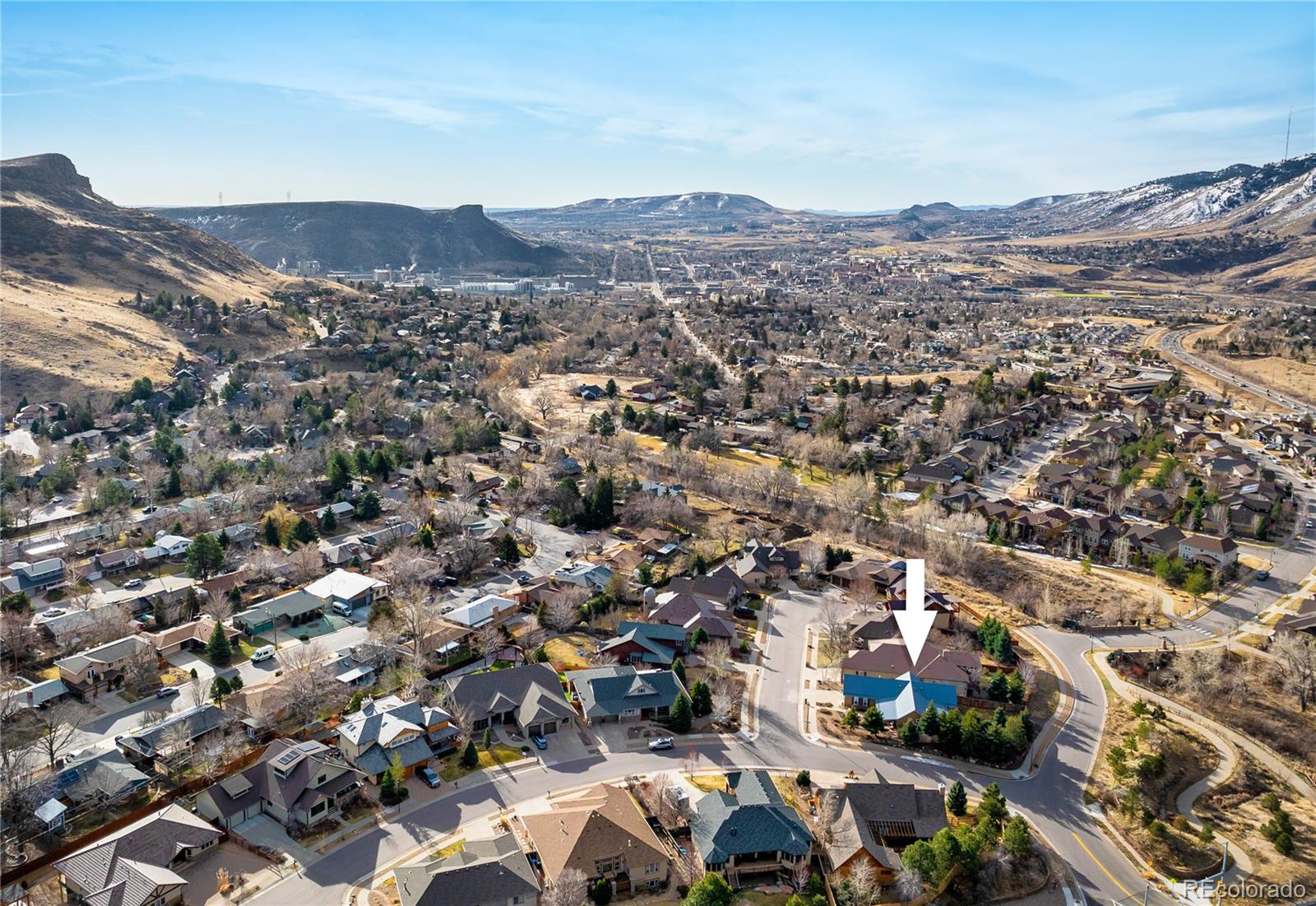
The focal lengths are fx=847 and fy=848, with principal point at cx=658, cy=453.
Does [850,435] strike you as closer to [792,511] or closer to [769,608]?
[792,511]

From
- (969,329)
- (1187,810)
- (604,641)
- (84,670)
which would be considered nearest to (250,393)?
(84,670)

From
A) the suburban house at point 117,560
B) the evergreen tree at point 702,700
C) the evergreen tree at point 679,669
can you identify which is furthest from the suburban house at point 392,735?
the suburban house at point 117,560

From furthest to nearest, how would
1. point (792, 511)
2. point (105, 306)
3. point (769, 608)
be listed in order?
point (105, 306), point (792, 511), point (769, 608)

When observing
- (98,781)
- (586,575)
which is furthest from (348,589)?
(98,781)

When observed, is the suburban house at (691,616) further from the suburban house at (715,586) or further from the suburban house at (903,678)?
the suburban house at (903,678)

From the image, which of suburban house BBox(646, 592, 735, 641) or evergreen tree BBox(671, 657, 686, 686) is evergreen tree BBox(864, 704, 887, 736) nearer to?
evergreen tree BBox(671, 657, 686, 686)

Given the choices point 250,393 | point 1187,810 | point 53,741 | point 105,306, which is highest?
point 105,306
